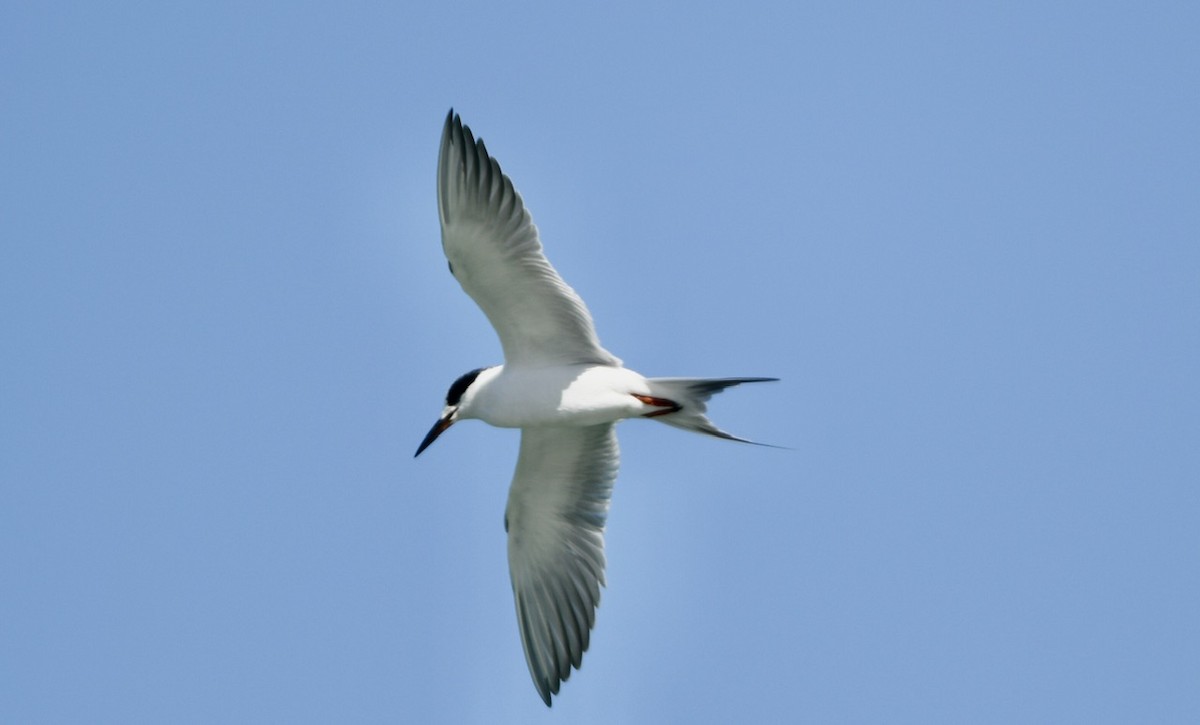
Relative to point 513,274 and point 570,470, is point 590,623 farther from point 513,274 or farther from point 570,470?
point 513,274

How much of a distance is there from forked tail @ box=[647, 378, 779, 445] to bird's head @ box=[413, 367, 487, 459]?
113 centimetres

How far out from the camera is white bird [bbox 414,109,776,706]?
850 cm

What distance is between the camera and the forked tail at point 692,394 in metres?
8.83

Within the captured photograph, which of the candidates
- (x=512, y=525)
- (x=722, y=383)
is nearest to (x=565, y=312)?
(x=722, y=383)

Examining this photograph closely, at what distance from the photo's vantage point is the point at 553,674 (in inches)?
379

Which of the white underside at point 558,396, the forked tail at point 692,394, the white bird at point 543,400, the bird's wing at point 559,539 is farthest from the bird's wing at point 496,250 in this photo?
the bird's wing at point 559,539

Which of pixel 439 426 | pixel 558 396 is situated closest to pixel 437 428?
pixel 439 426

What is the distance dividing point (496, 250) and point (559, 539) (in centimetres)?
229

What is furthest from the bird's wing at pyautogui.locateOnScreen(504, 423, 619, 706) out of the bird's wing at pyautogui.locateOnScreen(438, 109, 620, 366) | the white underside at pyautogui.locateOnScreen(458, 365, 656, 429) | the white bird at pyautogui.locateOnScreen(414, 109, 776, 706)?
the bird's wing at pyautogui.locateOnScreen(438, 109, 620, 366)

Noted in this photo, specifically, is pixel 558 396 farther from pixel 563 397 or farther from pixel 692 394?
pixel 692 394

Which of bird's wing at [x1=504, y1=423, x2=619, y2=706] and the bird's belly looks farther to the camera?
bird's wing at [x1=504, y1=423, x2=619, y2=706]

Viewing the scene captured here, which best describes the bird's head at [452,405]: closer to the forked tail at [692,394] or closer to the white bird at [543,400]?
the white bird at [543,400]

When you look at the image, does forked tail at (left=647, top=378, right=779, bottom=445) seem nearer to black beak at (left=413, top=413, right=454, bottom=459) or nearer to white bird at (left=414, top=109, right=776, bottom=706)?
white bird at (left=414, top=109, right=776, bottom=706)

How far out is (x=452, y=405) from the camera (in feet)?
29.9
